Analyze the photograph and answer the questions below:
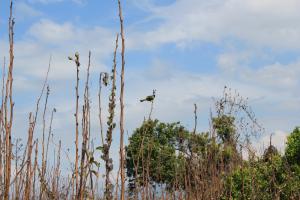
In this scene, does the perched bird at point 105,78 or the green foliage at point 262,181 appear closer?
the perched bird at point 105,78

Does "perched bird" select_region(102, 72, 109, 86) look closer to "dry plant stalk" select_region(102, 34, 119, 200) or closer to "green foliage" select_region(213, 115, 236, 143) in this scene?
"dry plant stalk" select_region(102, 34, 119, 200)

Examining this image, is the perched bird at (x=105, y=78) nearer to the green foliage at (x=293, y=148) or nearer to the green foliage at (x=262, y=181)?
the green foliage at (x=262, y=181)

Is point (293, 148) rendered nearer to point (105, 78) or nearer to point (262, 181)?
point (262, 181)

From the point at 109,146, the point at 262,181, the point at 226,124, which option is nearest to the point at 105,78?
the point at 109,146

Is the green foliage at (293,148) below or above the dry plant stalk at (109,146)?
above

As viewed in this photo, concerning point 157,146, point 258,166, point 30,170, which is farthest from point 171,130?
point 30,170

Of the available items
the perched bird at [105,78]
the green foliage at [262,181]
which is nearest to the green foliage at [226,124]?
the green foliage at [262,181]

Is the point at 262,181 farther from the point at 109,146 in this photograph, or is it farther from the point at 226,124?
the point at 109,146

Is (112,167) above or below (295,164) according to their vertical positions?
below

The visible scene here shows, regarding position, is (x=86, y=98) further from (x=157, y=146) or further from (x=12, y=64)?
(x=157, y=146)

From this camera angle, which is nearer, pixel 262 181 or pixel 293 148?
pixel 293 148

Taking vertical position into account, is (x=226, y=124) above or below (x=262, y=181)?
above

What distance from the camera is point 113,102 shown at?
2041 mm

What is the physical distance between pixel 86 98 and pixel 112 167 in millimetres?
639
